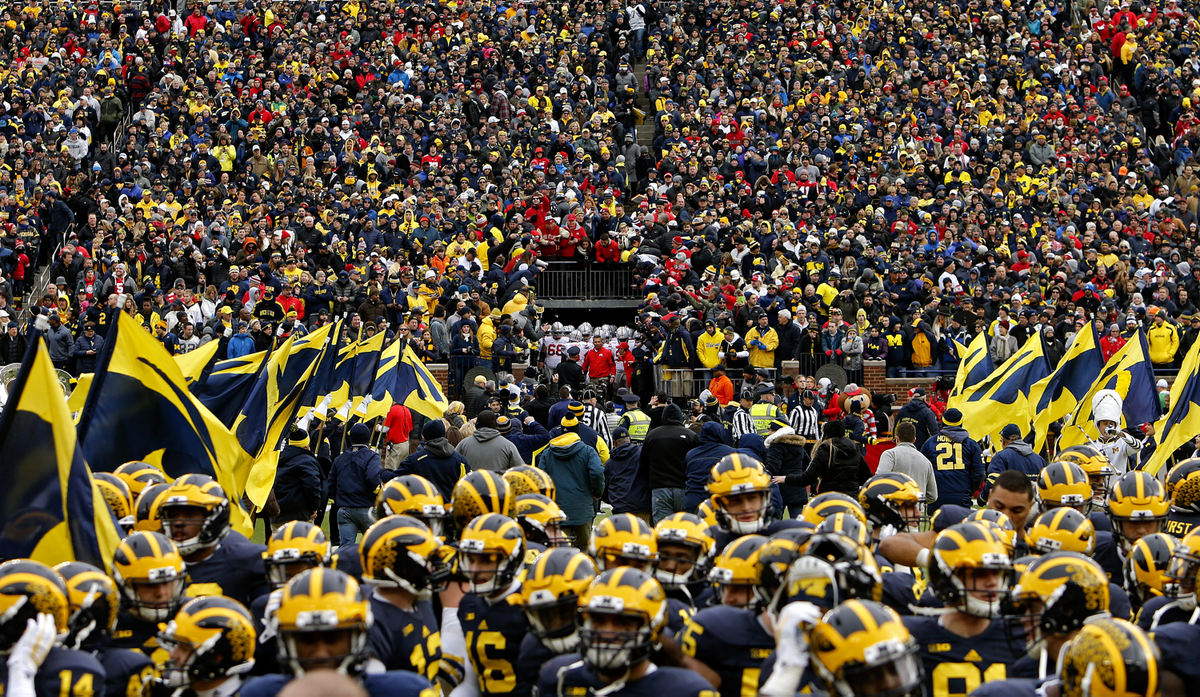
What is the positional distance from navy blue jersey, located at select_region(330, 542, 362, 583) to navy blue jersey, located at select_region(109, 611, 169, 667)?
1.00 meters

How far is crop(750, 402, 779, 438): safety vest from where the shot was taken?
15.7 metres

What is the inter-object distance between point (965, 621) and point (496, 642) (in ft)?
6.64

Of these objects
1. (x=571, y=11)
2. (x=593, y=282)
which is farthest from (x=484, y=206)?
(x=571, y=11)

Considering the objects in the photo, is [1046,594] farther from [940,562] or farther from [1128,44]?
[1128,44]

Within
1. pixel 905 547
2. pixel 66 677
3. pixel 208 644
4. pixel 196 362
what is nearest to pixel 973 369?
pixel 196 362

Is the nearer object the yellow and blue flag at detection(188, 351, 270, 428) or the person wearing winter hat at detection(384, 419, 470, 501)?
the person wearing winter hat at detection(384, 419, 470, 501)

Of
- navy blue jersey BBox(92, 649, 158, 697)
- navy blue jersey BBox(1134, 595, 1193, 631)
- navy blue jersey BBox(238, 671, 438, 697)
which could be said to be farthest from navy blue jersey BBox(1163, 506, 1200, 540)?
navy blue jersey BBox(92, 649, 158, 697)

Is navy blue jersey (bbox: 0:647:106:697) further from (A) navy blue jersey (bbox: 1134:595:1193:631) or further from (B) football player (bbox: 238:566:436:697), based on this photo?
(A) navy blue jersey (bbox: 1134:595:1193:631)

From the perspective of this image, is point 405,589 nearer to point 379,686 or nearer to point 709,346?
point 379,686

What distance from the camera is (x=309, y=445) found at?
13.4 m

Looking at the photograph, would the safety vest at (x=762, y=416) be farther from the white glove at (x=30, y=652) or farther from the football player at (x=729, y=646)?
the white glove at (x=30, y=652)

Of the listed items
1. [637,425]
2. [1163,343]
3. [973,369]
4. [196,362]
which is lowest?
[637,425]

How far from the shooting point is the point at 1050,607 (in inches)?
226

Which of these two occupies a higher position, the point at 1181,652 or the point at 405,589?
the point at 405,589
